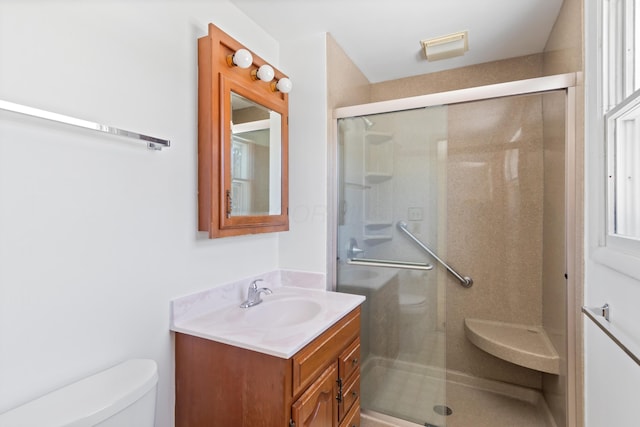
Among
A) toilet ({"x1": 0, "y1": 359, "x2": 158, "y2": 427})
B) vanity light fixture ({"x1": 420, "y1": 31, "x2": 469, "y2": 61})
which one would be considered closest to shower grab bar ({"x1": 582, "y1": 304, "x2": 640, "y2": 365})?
toilet ({"x1": 0, "y1": 359, "x2": 158, "y2": 427})

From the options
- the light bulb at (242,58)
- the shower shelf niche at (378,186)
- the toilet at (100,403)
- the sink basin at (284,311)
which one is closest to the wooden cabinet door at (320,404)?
the sink basin at (284,311)

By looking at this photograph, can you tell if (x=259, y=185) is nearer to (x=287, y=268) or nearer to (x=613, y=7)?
(x=287, y=268)

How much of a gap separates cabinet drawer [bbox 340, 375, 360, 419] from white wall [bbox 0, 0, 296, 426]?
738 millimetres

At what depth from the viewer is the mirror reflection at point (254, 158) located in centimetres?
144

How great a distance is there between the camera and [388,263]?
6.12ft

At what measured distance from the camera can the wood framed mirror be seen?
1.30 meters

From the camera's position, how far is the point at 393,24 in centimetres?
176

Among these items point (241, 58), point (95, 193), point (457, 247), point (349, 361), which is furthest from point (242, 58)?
point (457, 247)

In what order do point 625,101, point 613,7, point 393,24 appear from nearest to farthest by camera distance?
point 625,101 → point 613,7 → point 393,24

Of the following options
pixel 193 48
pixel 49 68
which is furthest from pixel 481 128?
→ pixel 49 68

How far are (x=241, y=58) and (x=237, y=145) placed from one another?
0.38 metres

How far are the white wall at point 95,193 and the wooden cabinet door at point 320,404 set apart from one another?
56 cm

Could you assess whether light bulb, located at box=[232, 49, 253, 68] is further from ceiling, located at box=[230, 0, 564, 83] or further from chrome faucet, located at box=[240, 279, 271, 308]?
→ chrome faucet, located at box=[240, 279, 271, 308]

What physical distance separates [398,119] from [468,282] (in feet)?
4.17
